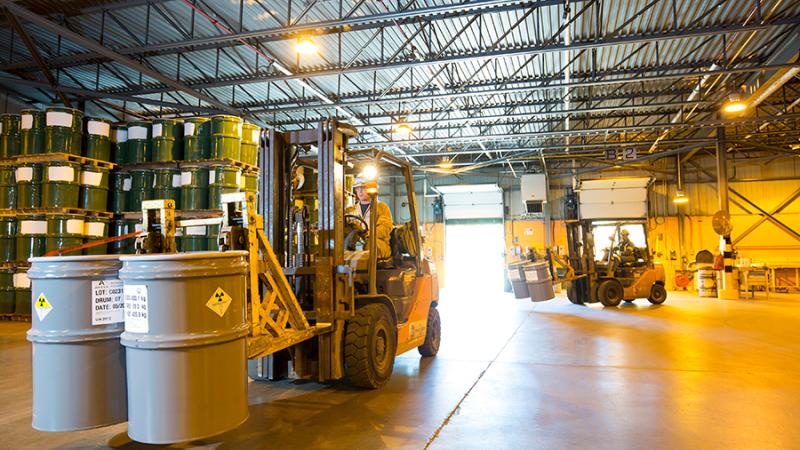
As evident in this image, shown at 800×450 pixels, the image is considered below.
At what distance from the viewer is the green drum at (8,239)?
1035cm

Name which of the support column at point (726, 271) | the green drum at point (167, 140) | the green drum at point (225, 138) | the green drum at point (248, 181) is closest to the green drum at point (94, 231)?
the green drum at point (167, 140)

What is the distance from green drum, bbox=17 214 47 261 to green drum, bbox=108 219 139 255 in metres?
1.17

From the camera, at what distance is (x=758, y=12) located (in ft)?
29.3

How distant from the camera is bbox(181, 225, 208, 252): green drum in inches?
380

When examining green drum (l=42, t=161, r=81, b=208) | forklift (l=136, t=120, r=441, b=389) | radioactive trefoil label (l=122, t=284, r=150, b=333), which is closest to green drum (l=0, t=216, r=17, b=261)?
green drum (l=42, t=161, r=81, b=208)

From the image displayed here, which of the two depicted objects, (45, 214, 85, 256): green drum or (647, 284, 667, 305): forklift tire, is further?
(647, 284, 667, 305): forklift tire

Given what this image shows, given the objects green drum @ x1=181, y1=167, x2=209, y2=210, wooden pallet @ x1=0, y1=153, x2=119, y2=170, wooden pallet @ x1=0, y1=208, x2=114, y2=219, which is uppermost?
wooden pallet @ x1=0, y1=153, x2=119, y2=170

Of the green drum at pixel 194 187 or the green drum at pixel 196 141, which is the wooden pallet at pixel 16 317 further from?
the green drum at pixel 196 141

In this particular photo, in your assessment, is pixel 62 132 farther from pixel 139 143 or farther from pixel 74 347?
pixel 74 347

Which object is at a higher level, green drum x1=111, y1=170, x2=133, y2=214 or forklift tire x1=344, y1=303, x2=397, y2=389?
green drum x1=111, y1=170, x2=133, y2=214

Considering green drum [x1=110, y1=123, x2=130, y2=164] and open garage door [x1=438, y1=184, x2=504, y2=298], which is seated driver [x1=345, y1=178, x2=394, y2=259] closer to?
green drum [x1=110, y1=123, x2=130, y2=164]

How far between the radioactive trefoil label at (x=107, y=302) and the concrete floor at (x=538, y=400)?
4.63 ft

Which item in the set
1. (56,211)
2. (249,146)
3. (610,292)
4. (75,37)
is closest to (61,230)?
(56,211)

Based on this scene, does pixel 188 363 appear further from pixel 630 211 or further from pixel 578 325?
pixel 630 211
